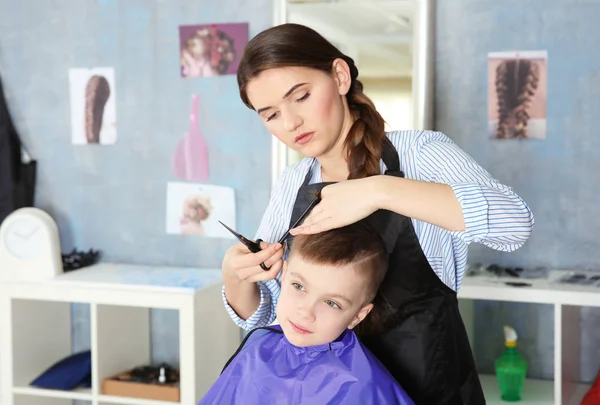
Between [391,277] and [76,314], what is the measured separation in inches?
80.6

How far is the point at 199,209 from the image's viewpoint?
2996 millimetres

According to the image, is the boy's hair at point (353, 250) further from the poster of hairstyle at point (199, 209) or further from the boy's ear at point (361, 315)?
the poster of hairstyle at point (199, 209)

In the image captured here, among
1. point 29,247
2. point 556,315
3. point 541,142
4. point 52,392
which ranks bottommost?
point 52,392

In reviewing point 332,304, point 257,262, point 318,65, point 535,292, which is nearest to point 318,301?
point 332,304

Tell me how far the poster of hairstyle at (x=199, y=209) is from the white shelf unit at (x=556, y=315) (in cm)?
95

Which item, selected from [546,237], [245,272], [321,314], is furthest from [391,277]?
[546,237]

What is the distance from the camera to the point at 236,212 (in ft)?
9.69

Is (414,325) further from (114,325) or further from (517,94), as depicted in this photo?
(114,325)

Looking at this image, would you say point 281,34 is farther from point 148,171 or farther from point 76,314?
point 76,314

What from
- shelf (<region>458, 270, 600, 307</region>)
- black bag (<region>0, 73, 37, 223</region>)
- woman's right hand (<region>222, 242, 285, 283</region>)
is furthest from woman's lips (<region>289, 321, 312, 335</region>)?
black bag (<region>0, 73, 37, 223</region>)

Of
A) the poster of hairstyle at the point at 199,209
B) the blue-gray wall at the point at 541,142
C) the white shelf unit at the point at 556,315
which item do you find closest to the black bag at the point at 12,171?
the poster of hairstyle at the point at 199,209

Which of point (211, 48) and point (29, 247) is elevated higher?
point (211, 48)

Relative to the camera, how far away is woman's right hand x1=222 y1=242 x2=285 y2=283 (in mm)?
1479

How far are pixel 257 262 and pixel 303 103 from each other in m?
0.32
